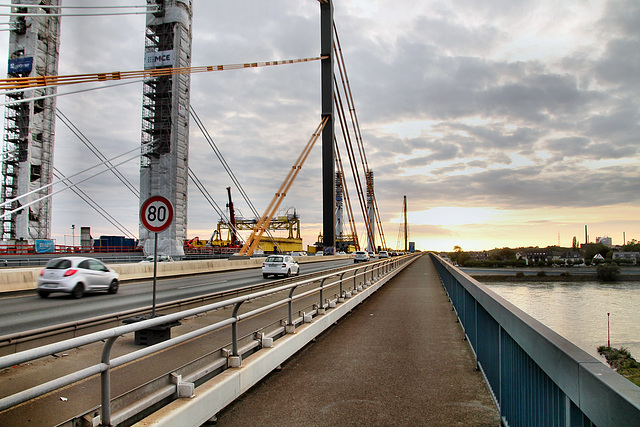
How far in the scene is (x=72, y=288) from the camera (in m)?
15.9

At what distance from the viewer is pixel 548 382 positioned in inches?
106

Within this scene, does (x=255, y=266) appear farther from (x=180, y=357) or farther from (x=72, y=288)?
(x=180, y=357)

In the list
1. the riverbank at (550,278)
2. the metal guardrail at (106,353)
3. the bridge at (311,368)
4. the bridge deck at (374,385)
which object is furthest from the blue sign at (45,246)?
the riverbank at (550,278)

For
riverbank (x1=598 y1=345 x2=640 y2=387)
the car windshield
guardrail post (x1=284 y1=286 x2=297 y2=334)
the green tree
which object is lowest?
riverbank (x1=598 y1=345 x2=640 y2=387)

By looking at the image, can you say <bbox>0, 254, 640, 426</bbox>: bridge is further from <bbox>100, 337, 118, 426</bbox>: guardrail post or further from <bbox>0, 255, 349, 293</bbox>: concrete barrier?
<bbox>0, 255, 349, 293</bbox>: concrete barrier

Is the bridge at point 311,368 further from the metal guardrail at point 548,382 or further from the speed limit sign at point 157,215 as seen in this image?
the speed limit sign at point 157,215

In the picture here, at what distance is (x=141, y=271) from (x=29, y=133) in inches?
1093

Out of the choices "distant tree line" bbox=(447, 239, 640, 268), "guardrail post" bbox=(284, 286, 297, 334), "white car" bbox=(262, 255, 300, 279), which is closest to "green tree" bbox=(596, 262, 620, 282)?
"distant tree line" bbox=(447, 239, 640, 268)

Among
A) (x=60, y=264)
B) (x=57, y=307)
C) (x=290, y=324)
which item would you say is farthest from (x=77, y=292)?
(x=290, y=324)

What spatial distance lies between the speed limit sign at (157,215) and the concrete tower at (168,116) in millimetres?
33764

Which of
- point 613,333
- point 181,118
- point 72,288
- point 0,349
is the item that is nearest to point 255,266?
point 181,118

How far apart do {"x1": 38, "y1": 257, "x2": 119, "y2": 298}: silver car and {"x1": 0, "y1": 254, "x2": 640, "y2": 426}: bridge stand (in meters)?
11.1

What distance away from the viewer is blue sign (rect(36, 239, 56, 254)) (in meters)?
40.2

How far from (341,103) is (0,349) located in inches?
2131
